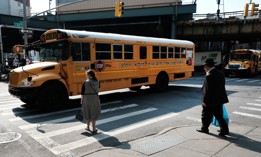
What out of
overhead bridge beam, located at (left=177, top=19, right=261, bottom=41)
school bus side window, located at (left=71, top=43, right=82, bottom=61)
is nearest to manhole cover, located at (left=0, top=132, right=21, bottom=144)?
school bus side window, located at (left=71, top=43, right=82, bottom=61)

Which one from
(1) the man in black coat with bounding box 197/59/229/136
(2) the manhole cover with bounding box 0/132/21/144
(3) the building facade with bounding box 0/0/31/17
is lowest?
(2) the manhole cover with bounding box 0/132/21/144

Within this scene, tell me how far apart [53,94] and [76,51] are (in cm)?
179

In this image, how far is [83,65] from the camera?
9336 millimetres

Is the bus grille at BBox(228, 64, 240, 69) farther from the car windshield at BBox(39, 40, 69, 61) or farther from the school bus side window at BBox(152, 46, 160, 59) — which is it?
the car windshield at BBox(39, 40, 69, 61)

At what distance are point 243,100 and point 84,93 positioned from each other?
26.4ft

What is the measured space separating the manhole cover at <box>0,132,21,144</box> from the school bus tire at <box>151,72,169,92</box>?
320 inches

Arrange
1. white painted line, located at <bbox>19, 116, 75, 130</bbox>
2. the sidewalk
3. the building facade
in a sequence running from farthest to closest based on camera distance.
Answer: the building facade → white painted line, located at <bbox>19, 116, 75, 130</bbox> → the sidewalk

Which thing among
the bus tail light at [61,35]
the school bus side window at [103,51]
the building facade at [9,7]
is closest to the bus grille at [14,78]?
the bus tail light at [61,35]

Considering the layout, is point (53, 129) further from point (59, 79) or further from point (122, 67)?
point (122, 67)

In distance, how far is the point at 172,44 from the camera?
1363cm

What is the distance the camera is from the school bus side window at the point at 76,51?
901 centimetres

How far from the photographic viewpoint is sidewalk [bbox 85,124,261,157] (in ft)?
15.5

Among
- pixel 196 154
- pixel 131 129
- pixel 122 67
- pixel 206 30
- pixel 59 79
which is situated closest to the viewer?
pixel 196 154

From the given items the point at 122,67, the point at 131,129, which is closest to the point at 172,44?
the point at 122,67
